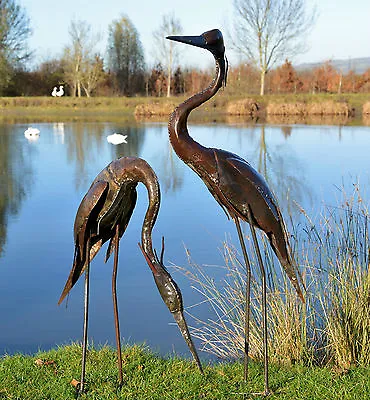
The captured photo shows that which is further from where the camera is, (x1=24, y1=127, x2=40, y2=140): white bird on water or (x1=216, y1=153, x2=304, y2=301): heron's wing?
(x1=24, y1=127, x2=40, y2=140): white bird on water

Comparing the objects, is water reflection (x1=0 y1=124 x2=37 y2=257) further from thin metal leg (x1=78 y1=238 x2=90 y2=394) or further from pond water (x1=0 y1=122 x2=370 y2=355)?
thin metal leg (x1=78 y1=238 x2=90 y2=394)

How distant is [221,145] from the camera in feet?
43.7

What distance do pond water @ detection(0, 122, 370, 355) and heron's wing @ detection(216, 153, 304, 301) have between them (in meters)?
1.42

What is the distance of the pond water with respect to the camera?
4434 mm

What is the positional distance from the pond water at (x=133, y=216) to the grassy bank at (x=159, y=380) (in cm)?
68

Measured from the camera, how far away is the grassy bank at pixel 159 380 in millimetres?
2882

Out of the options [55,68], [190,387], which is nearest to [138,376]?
[190,387]

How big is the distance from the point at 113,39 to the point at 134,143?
74.5 ft

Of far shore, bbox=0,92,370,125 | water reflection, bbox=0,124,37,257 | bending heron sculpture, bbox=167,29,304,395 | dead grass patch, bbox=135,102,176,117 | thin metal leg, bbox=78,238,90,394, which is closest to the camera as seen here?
bending heron sculpture, bbox=167,29,304,395

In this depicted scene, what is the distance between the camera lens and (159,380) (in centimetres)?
305

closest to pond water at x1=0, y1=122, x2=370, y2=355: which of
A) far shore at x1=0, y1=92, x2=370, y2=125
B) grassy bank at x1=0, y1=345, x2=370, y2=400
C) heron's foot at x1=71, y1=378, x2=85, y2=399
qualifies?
grassy bank at x1=0, y1=345, x2=370, y2=400

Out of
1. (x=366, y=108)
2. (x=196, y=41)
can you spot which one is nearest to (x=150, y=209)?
(x=196, y=41)

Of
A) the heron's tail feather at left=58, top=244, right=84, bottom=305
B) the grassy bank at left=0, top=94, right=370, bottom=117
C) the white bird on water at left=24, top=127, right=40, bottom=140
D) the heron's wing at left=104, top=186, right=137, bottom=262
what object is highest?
the grassy bank at left=0, top=94, right=370, bottom=117

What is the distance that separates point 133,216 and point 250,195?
5.02 meters
